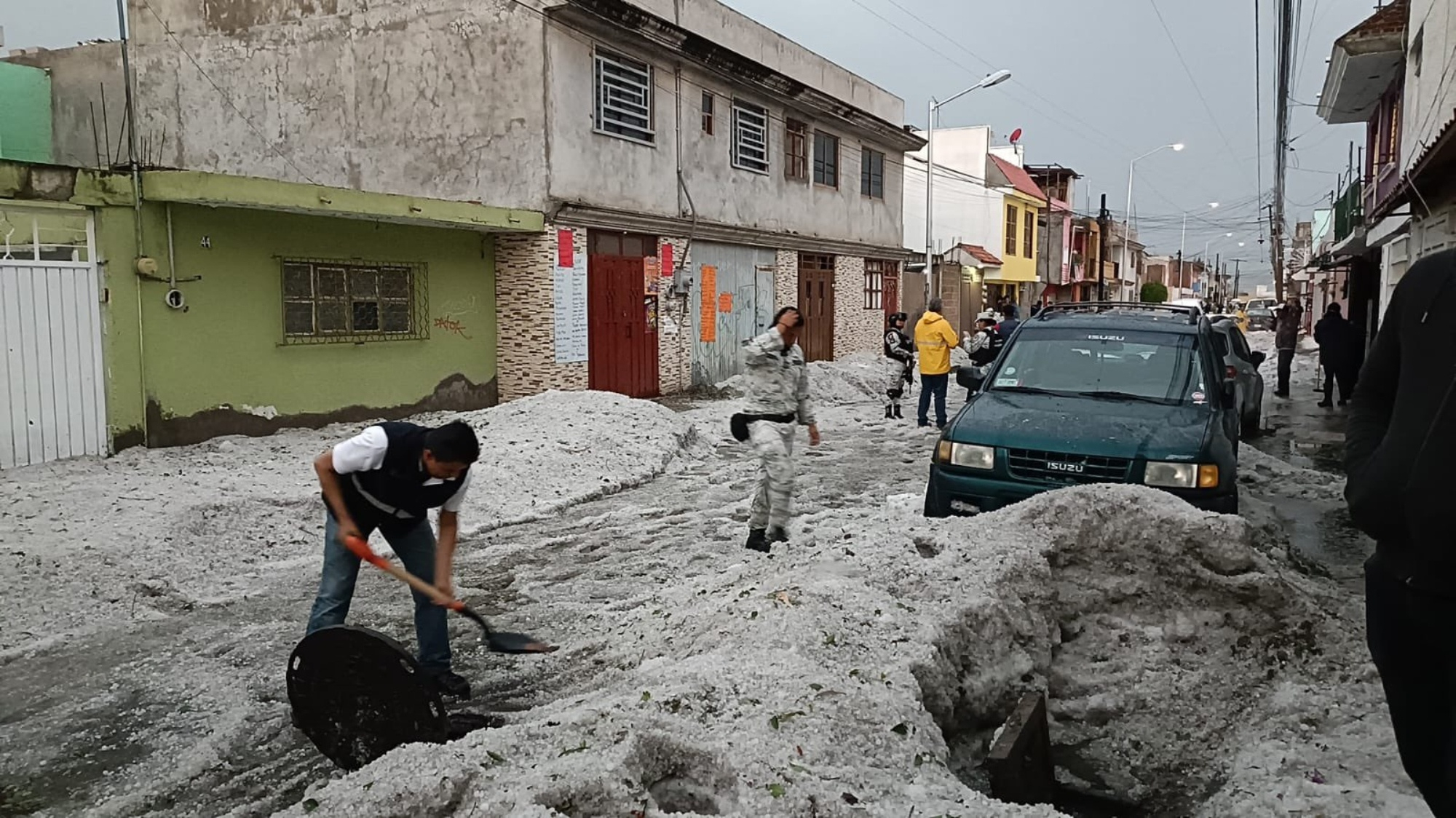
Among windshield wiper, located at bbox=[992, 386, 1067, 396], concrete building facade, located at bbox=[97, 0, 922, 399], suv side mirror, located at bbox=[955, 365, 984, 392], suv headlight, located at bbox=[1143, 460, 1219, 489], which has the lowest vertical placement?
suv headlight, located at bbox=[1143, 460, 1219, 489]

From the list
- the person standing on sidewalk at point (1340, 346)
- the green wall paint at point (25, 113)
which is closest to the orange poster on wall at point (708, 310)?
the person standing on sidewalk at point (1340, 346)

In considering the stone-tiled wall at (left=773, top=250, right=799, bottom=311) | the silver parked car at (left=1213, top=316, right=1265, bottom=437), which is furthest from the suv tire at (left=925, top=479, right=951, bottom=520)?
the stone-tiled wall at (left=773, top=250, right=799, bottom=311)

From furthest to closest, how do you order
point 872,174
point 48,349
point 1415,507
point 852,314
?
point 872,174 < point 852,314 < point 48,349 < point 1415,507

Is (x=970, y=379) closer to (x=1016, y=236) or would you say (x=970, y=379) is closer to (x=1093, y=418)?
(x=1093, y=418)

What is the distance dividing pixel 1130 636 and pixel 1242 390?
867cm

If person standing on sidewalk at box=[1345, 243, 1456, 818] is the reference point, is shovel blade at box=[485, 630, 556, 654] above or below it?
below

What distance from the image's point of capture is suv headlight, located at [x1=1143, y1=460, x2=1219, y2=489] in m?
6.59

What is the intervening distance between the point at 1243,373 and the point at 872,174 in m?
15.6

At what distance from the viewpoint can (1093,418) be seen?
7.19 metres

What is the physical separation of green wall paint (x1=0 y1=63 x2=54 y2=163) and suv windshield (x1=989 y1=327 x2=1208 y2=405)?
16.2 m

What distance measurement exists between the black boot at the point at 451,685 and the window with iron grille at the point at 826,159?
20537 millimetres

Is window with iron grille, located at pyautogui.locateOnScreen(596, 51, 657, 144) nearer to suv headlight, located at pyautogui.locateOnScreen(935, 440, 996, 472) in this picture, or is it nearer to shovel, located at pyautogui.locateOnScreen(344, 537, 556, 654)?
suv headlight, located at pyautogui.locateOnScreen(935, 440, 996, 472)

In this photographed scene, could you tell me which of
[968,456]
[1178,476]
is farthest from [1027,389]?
[1178,476]

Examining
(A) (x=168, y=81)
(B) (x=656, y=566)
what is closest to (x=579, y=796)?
(B) (x=656, y=566)
